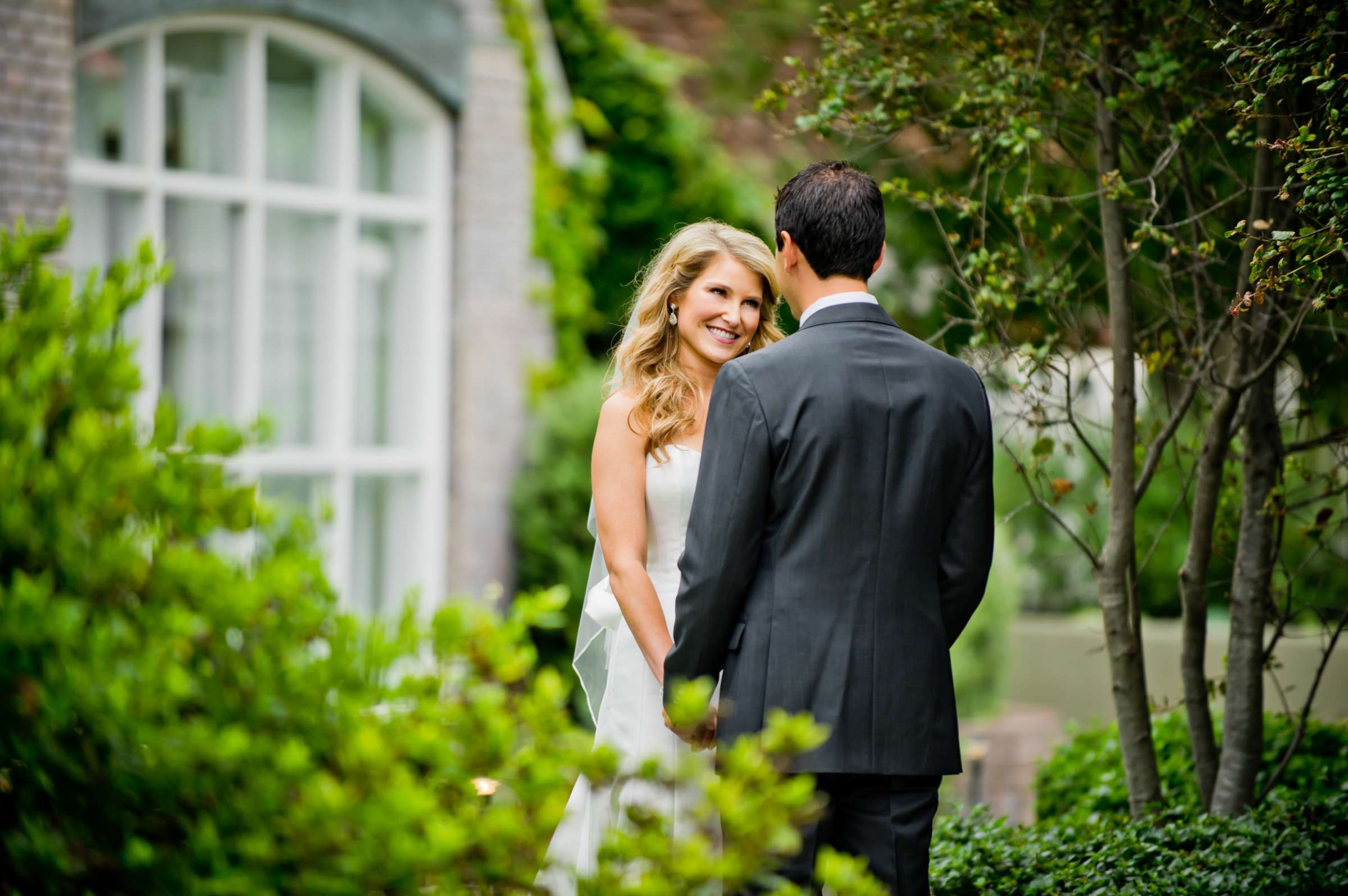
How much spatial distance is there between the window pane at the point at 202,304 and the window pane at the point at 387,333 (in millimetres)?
827

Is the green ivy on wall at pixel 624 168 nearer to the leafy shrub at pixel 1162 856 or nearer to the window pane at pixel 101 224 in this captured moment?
the window pane at pixel 101 224

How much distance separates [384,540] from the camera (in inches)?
316

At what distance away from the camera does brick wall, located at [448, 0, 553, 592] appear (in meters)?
7.97

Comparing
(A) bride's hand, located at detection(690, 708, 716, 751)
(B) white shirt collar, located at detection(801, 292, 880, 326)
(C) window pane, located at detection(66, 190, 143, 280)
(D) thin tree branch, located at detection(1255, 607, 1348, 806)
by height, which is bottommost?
(D) thin tree branch, located at detection(1255, 607, 1348, 806)

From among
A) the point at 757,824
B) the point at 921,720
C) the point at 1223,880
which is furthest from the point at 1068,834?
the point at 757,824

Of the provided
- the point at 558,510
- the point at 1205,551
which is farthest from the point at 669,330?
the point at 558,510

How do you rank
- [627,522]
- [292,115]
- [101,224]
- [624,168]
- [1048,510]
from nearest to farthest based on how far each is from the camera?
1. [627,522]
2. [1048,510]
3. [101,224]
4. [292,115]
5. [624,168]

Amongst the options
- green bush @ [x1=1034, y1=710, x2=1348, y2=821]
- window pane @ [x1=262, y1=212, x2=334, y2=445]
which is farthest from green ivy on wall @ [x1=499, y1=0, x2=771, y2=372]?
green bush @ [x1=1034, y1=710, x2=1348, y2=821]

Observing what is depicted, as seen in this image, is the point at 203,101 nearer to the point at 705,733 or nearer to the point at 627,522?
the point at 627,522

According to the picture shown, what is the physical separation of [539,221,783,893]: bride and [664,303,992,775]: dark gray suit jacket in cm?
50

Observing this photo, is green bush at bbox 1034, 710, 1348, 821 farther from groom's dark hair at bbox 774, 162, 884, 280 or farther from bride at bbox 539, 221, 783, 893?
groom's dark hair at bbox 774, 162, 884, 280

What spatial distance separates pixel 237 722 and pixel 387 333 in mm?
6549

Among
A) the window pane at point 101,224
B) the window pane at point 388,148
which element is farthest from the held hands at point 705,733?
the window pane at point 388,148

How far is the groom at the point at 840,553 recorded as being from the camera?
2.68m
